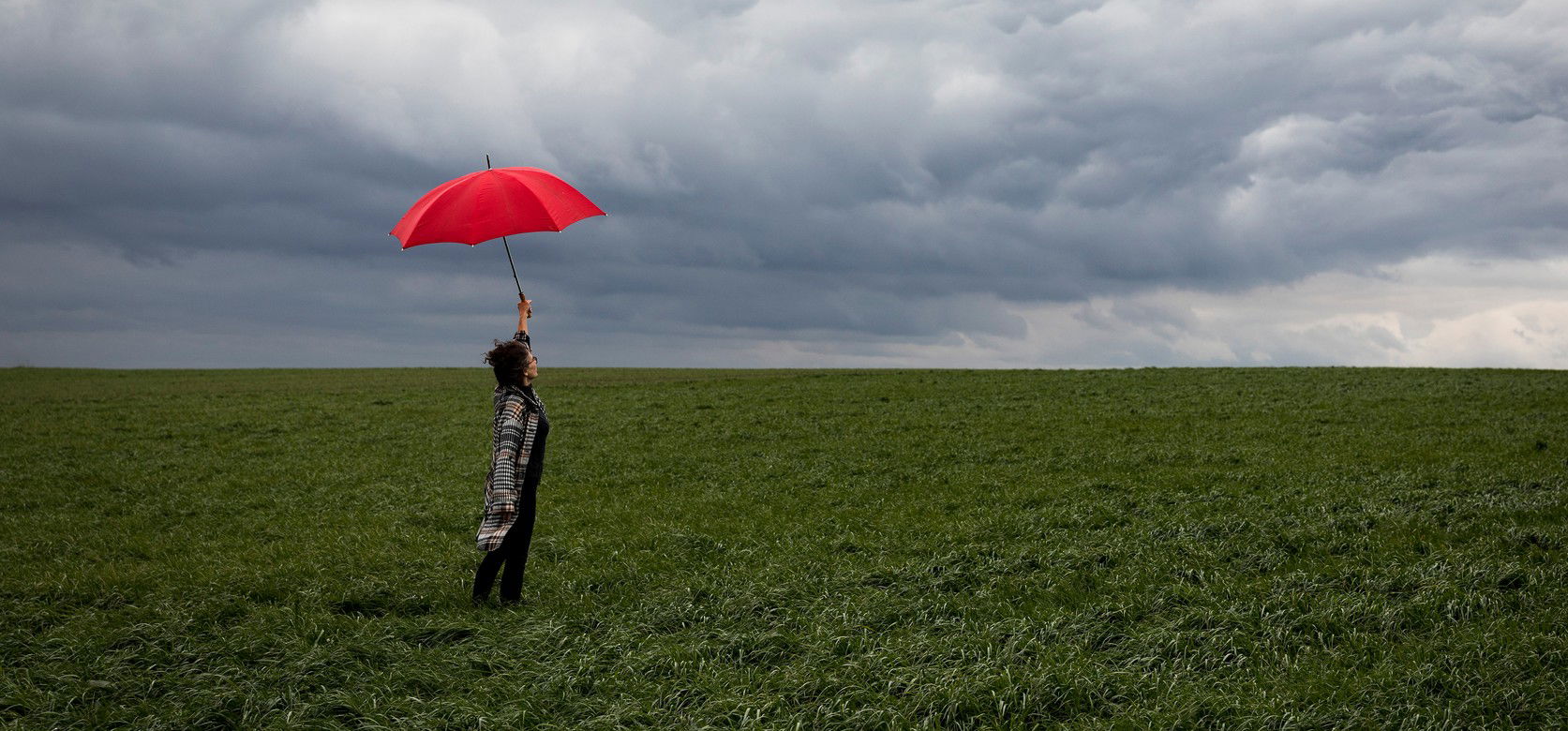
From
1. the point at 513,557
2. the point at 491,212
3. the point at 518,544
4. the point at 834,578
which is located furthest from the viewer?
the point at 834,578

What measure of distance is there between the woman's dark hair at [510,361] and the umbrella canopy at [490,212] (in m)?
1.00

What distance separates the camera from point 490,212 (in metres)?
9.98

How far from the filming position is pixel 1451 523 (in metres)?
13.5

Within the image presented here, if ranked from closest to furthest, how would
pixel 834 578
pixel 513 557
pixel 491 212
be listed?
pixel 491 212, pixel 513 557, pixel 834 578

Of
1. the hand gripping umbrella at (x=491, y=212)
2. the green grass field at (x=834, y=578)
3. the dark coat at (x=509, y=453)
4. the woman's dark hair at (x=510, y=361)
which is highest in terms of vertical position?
the hand gripping umbrella at (x=491, y=212)

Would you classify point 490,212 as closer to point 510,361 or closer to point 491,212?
point 491,212

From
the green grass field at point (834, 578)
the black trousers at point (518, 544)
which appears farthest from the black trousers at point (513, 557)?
the green grass field at point (834, 578)

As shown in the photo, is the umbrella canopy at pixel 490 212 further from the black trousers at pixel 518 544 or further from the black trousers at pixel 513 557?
the black trousers at pixel 513 557

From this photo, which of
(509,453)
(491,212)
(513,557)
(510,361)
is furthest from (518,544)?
(491,212)

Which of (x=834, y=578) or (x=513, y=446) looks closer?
(x=513, y=446)

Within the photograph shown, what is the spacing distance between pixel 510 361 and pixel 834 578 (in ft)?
15.8

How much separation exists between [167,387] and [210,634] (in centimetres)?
4585

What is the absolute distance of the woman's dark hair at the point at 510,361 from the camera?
10.0 meters

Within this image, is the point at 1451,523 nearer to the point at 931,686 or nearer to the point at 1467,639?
the point at 1467,639
